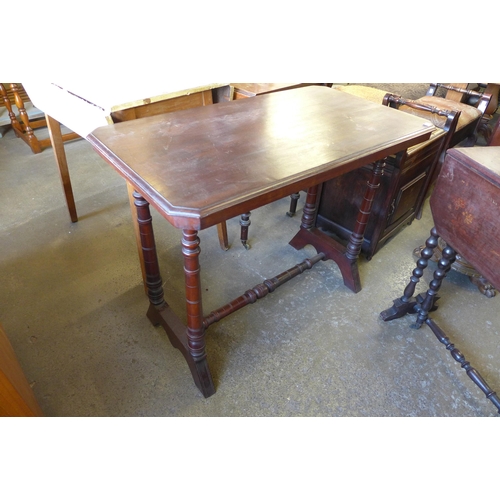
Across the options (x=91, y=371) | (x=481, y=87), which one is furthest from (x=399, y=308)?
(x=481, y=87)

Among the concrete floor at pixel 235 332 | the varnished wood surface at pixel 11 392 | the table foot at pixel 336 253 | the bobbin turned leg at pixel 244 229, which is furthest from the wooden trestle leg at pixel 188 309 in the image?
the table foot at pixel 336 253

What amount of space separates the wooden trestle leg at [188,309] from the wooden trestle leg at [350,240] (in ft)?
2.81

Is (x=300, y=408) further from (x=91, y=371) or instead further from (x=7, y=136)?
(x=7, y=136)

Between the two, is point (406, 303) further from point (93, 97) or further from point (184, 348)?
point (93, 97)

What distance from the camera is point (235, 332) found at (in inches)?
63.7

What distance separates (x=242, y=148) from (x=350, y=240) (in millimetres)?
903

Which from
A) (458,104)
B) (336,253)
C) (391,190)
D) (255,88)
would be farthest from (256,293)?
(458,104)

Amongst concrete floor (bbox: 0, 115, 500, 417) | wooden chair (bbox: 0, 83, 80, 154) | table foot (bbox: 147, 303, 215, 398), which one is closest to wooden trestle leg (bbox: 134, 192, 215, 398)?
table foot (bbox: 147, 303, 215, 398)

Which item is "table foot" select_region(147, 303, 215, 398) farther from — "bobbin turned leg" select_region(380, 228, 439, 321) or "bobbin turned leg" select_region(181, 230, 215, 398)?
"bobbin turned leg" select_region(380, 228, 439, 321)

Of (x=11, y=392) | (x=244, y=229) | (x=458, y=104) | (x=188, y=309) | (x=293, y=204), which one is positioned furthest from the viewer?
(x=458, y=104)

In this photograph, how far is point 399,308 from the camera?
1.66 meters

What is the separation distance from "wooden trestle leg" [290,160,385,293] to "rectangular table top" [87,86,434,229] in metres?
0.30

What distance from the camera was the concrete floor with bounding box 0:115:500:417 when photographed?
1.38m

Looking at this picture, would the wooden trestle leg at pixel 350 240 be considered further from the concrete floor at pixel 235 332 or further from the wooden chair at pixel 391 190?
the wooden chair at pixel 391 190
